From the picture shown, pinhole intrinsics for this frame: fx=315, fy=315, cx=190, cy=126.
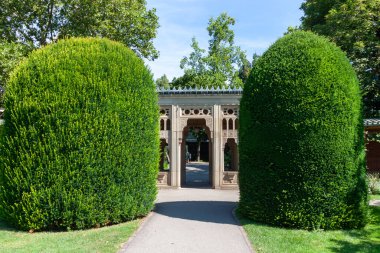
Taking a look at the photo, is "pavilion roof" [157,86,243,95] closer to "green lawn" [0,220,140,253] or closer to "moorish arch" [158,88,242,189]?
"moorish arch" [158,88,242,189]

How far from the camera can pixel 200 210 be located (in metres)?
10.1

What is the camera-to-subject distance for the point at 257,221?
8461 mm

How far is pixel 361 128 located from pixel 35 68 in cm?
869

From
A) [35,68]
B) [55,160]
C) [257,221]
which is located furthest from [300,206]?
[35,68]

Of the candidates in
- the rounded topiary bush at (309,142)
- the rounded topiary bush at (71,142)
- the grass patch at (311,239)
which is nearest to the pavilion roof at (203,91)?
the rounded topiary bush at (71,142)

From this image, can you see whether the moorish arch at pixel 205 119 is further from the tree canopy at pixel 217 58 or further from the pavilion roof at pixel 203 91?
the tree canopy at pixel 217 58

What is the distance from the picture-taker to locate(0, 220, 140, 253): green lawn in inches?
256

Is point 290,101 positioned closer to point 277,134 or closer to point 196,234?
point 277,134

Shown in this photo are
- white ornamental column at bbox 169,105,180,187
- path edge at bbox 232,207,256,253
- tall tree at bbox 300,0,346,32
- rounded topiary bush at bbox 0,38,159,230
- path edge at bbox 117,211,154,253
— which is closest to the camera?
path edge at bbox 117,211,154,253

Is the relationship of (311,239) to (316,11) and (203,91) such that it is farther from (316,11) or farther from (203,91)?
(316,11)

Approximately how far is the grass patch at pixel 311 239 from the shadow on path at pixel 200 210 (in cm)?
114

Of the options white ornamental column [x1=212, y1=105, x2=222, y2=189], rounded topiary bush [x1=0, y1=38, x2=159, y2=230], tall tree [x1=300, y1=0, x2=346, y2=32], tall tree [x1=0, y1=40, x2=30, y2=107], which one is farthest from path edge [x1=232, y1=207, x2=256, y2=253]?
tall tree [x1=300, y1=0, x2=346, y2=32]

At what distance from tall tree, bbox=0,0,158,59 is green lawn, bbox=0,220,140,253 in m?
14.6

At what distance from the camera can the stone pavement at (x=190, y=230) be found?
657 cm
